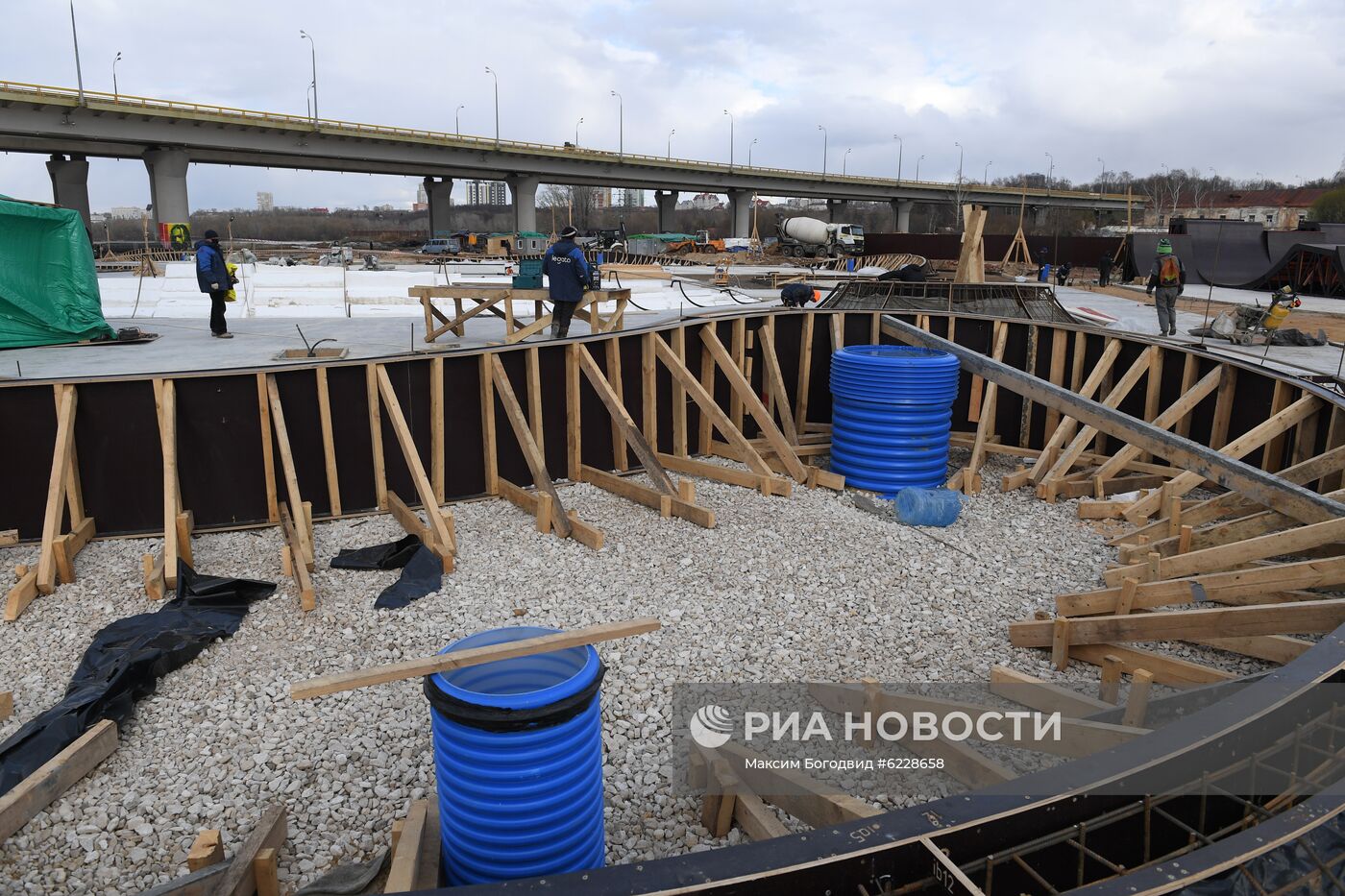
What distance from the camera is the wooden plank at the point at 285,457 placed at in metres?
7.58

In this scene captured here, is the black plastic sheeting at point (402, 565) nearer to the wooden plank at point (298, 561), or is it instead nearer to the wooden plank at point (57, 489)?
the wooden plank at point (298, 561)

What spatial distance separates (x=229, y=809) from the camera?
4.63m

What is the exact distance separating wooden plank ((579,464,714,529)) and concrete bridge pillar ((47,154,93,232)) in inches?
2357

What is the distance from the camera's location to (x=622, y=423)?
955 cm

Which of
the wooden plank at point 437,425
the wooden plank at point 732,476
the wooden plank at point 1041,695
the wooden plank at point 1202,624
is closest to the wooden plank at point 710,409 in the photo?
the wooden plank at point 732,476

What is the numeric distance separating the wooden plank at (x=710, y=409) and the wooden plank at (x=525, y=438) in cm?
200

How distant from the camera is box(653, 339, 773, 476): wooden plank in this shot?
33.7 feet

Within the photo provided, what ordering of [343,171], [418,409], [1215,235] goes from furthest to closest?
[343,171]
[1215,235]
[418,409]

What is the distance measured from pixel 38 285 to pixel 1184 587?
14.4m

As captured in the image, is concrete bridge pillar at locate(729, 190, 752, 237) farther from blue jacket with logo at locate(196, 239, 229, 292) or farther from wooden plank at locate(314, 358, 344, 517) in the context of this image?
wooden plank at locate(314, 358, 344, 517)

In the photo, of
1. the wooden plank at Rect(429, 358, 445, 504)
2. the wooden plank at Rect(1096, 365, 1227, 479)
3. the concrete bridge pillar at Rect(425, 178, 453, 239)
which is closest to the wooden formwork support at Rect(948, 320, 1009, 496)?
the wooden plank at Rect(1096, 365, 1227, 479)

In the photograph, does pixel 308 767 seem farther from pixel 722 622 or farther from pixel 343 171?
pixel 343 171

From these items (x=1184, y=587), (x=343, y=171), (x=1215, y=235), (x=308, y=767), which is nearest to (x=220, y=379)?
(x=308, y=767)

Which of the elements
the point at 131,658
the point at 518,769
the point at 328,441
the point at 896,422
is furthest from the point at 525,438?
the point at 518,769
